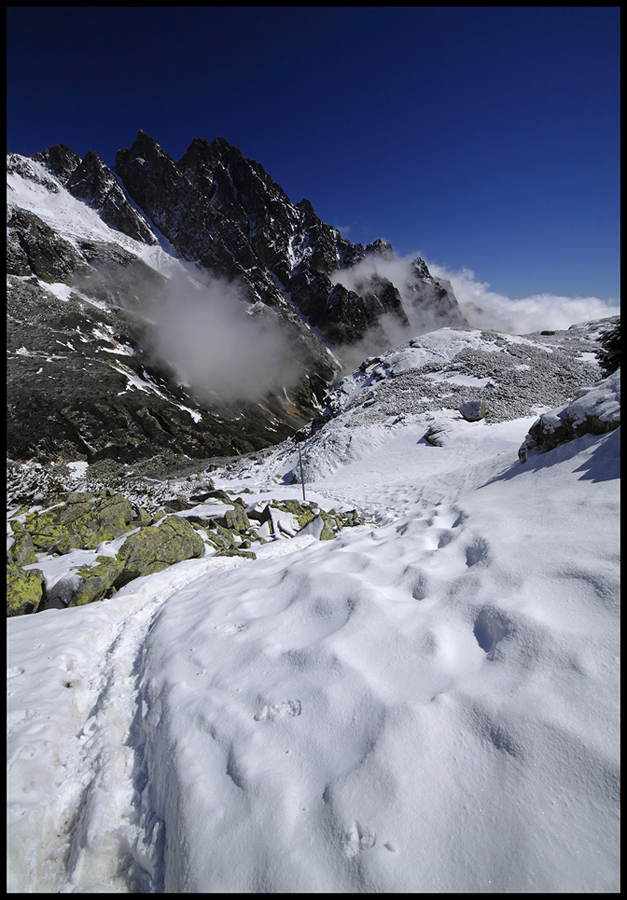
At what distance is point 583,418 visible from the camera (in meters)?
7.17

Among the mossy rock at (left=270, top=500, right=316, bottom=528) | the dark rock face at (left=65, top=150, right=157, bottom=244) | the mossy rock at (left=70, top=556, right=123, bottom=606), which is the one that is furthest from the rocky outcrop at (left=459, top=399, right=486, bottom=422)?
the dark rock face at (left=65, top=150, right=157, bottom=244)

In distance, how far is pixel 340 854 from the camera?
6.28ft

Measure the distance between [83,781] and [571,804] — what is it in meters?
3.93

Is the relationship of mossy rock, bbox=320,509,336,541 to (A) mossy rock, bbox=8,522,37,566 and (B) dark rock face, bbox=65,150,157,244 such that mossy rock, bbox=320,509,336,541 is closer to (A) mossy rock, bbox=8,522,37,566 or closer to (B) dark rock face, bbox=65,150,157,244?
(A) mossy rock, bbox=8,522,37,566

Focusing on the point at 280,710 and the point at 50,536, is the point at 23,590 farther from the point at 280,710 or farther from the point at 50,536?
the point at 280,710

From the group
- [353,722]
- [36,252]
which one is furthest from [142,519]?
[36,252]

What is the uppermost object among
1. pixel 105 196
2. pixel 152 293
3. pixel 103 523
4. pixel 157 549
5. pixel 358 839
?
pixel 105 196

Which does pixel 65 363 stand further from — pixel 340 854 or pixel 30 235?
pixel 340 854

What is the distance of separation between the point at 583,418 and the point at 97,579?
10.9 metres

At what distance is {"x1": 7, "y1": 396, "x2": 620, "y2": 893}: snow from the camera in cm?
185

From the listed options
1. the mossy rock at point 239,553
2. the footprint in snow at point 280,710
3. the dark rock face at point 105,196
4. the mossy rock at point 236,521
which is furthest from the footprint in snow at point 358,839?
the dark rock face at point 105,196

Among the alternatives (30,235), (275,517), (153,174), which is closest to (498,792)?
(275,517)

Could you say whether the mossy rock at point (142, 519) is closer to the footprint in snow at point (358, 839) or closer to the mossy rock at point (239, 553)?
the mossy rock at point (239, 553)

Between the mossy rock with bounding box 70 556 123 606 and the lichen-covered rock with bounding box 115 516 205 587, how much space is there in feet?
0.58
